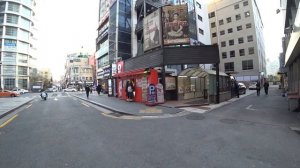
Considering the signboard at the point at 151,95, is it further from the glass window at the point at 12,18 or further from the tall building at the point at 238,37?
the glass window at the point at 12,18

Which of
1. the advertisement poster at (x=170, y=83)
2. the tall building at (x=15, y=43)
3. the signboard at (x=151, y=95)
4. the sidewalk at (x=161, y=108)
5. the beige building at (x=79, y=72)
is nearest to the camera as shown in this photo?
the sidewalk at (x=161, y=108)

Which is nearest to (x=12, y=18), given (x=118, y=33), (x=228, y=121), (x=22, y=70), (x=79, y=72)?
(x=22, y=70)

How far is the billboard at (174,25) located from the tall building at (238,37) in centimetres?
3892

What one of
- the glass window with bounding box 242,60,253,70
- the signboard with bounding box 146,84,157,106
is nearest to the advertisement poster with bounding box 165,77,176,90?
the signboard with bounding box 146,84,157,106

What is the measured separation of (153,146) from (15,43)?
78697mm

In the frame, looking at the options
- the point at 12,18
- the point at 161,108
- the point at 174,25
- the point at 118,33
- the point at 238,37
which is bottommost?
the point at 161,108

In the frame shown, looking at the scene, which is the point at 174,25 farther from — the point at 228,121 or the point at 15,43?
the point at 15,43

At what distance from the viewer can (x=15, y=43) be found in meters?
68.9

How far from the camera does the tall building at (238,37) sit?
55213 millimetres

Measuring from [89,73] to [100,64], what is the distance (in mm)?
49661

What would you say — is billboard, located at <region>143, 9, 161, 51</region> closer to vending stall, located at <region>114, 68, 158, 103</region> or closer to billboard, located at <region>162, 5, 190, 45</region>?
billboard, located at <region>162, 5, 190, 45</region>

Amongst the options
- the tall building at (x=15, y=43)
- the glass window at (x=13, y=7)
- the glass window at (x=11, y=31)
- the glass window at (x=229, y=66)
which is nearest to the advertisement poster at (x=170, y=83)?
the glass window at (x=229, y=66)

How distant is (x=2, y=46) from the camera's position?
66438mm

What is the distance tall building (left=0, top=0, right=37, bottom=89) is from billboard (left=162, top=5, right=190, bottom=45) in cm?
6555
